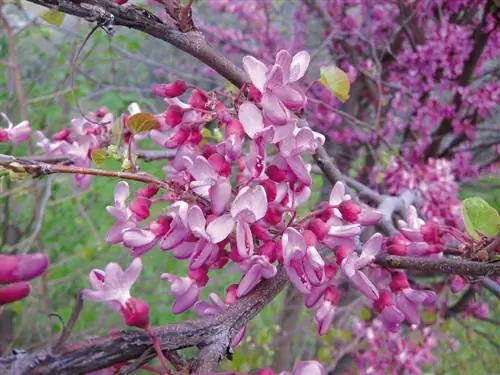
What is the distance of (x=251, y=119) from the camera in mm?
704

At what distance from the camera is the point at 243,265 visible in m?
0.68

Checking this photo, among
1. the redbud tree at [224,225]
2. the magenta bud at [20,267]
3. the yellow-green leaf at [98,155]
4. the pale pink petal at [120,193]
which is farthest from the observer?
the yellow-green leaf at [98,155]

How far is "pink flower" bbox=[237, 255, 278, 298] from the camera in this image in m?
0.64

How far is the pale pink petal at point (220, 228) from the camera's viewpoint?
2.11 ft

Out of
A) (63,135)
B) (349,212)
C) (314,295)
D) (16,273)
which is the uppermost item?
(16,273)

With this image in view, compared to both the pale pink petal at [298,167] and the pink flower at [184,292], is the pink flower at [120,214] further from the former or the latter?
the pale pink petal at [298,167]

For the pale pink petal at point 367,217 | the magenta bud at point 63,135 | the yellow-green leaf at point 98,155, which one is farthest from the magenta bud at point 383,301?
the magenta bud at point 63,135

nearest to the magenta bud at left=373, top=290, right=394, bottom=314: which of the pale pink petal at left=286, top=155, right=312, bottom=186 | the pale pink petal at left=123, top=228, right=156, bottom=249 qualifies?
the pale pink petal at left=286, top=155, right=312, bottom=186

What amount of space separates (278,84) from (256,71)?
0.11 feet

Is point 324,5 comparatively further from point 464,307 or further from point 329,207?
point 329,207

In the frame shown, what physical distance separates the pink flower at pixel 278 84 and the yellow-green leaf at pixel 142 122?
0.67ft

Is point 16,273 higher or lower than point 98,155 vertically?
higher

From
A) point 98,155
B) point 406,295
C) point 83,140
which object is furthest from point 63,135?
point 406,295

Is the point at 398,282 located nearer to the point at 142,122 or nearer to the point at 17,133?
the point at 142,122
